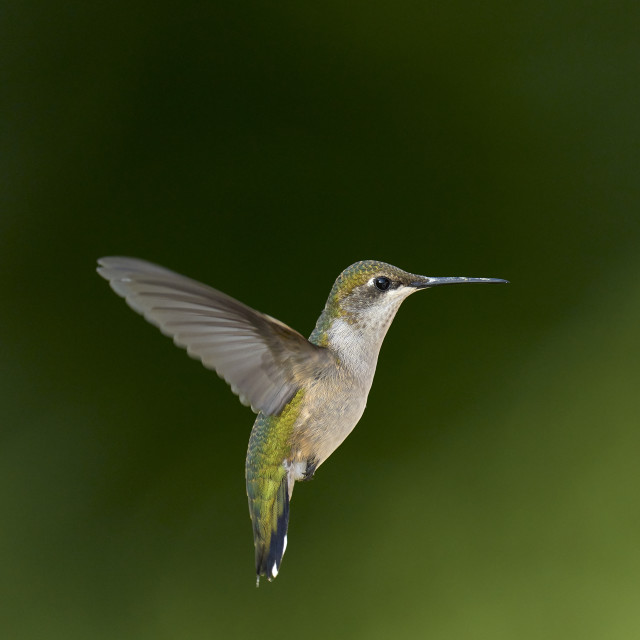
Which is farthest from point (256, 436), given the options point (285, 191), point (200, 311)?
point (285, 191)

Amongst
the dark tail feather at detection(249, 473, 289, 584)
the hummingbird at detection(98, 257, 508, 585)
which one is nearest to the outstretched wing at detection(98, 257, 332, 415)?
the hummingbird at detection(98, 257, 508, 585)

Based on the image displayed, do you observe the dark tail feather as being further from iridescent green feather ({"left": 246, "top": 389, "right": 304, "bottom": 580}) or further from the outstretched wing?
the outstretched wing

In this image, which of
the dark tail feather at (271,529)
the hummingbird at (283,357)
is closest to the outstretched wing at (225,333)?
the hummingbird at (283,357)

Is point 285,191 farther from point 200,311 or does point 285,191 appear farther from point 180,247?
point 200,311

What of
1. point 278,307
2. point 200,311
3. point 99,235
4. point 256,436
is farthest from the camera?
point 99,235

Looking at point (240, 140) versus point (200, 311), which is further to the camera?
point (240, 140)

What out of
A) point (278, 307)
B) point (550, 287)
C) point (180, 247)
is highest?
point (180, 247)

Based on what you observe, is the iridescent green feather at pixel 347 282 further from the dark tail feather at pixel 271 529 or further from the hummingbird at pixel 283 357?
the dark tail feather at pixel 271 529
